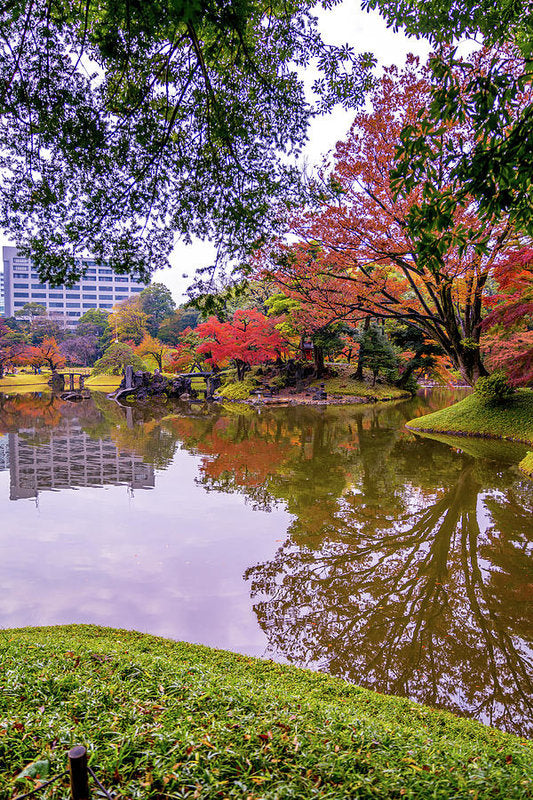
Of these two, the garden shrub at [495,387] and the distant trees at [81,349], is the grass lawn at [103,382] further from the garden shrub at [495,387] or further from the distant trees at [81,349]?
the garden shrub at [495,387]

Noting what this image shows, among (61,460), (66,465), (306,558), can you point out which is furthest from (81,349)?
(306,558)

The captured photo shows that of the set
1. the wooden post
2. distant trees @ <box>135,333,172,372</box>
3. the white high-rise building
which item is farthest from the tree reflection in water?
the white high-rise building

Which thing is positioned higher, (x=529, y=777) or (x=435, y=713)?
(x=529, y=777)

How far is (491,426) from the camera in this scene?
11516 millimetres

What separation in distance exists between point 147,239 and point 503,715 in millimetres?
4935

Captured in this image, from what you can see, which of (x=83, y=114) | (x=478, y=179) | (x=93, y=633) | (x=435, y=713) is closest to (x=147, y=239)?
(x=83, y=114)

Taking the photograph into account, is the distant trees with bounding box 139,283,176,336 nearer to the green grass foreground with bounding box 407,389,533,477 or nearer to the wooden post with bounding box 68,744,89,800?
the green grass foreground with bounding box 407,389,533,477

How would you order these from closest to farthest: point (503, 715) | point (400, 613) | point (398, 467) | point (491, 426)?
point (503, 715) < point (400, 613) < point (398, 467) < point (491, 426)

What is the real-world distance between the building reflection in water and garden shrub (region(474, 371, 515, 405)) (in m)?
8.79

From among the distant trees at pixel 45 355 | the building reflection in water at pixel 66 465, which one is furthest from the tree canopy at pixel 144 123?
the distant trees at pixel 45 355

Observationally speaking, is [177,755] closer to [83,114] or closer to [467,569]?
[467,569]

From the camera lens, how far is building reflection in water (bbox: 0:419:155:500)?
7660 millimetres

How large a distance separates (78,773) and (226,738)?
0.75 m

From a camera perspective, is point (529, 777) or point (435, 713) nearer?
point (529, 777)
